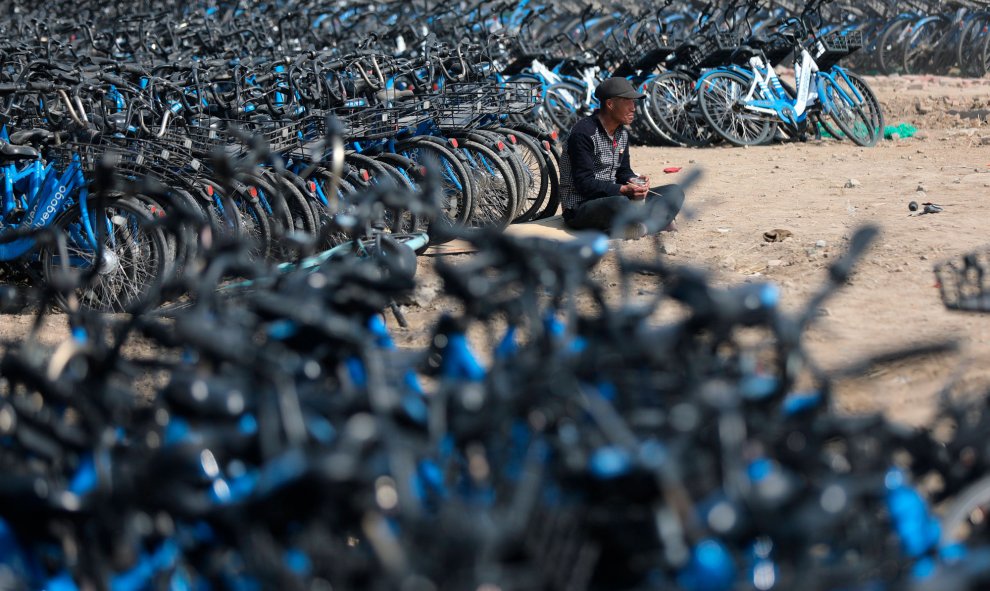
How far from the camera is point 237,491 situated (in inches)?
76.4

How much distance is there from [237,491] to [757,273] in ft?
14.6

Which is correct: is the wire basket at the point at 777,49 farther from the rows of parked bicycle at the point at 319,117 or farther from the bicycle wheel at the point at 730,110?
the bicycle wheel at the point at 730,110

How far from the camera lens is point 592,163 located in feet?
22.4

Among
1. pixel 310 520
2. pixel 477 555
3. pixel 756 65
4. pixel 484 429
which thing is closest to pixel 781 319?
pixel 484 429

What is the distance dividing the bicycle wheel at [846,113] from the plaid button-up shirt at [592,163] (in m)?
4.55

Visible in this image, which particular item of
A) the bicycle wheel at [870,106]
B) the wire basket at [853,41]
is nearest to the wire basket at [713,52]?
the wire basket at [853,41]

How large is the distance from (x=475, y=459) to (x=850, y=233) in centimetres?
517

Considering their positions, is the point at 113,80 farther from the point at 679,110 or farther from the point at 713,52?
the point at 713,52

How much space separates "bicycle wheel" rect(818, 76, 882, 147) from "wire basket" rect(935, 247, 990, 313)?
5375 mm

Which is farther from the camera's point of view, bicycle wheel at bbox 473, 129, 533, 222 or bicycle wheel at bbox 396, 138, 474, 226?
bicycle wheel at bbox 473, 129, 533, 222

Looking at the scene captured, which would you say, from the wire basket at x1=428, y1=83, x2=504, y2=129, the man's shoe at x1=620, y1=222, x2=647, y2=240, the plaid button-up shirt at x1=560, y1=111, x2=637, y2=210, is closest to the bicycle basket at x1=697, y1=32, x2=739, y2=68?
the wire basket at x1=428, y1=83, x2=504, y2=129

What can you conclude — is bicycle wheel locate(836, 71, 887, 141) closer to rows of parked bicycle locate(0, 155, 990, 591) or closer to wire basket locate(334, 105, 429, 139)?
wire basket locate(334, 105, 429, 139)

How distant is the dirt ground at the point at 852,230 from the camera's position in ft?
13.4

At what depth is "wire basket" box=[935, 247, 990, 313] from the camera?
4621mm
